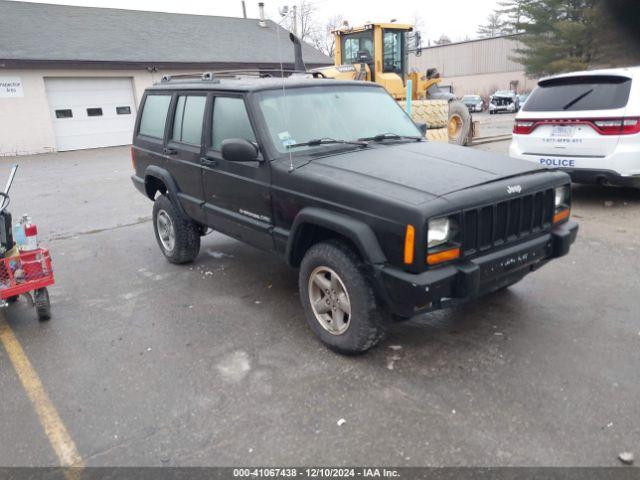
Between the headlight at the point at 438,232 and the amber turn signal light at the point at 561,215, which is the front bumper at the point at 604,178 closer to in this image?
the amber turn signal light at the point at 561,215

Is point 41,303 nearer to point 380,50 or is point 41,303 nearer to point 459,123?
point 380,50

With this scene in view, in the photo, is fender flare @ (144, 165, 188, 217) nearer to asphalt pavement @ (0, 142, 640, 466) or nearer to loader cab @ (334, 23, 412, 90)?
asphalt pavement @ (0, 142, 640, 466)

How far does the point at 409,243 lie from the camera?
2.98 metres

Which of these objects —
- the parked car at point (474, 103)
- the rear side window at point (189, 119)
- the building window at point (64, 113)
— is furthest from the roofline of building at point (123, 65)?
the parked car at point (474, 103)

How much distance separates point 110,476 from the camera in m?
2.61

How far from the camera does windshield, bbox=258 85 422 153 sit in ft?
13.5

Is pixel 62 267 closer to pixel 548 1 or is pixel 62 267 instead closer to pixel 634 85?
pixel 634 85

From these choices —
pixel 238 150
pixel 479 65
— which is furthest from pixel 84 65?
pixel 479 65

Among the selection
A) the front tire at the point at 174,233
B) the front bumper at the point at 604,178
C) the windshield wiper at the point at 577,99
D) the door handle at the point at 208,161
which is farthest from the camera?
the windshield wiper at the point at 577,99

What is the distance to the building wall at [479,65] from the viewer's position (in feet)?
175

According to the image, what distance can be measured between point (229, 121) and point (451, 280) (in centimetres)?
250

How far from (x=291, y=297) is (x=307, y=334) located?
801 millimetres

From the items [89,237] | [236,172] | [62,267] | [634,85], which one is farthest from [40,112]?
[634,85]

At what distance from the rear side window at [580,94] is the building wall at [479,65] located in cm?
4846
